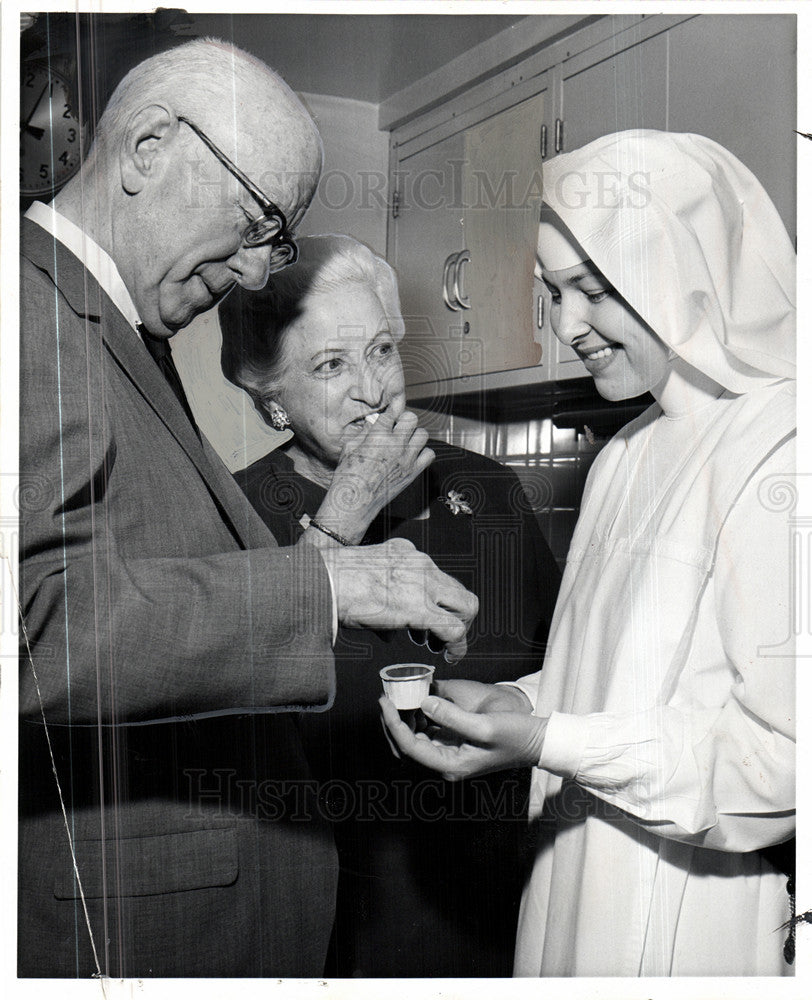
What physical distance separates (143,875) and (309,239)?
86cm

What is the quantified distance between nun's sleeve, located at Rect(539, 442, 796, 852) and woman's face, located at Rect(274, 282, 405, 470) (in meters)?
0.48

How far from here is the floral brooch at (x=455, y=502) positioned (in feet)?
3.95

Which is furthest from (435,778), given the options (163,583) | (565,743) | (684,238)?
(684,238)

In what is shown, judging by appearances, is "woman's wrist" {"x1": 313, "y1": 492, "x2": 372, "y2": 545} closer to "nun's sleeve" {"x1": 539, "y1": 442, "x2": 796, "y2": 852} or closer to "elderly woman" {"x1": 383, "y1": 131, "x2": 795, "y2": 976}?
"elderly woman" {"x1": 383, "y1": 131, "x2": 795, "y2": 976}

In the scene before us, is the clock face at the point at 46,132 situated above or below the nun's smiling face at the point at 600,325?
above

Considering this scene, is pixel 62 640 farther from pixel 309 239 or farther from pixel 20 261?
pixel 309 239

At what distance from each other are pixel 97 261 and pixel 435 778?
812 millimetres

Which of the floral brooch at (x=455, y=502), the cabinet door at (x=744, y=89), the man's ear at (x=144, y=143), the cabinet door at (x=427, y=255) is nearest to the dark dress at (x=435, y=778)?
the floral brooch at (x=455, y=502)

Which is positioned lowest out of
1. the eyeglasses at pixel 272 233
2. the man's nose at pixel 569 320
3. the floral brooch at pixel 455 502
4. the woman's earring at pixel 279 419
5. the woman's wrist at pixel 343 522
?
the woman's wrist at pixel 343 522

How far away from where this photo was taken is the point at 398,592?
46.9 inches

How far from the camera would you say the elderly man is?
1158 mm

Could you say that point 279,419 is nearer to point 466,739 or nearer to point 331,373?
point 331,373

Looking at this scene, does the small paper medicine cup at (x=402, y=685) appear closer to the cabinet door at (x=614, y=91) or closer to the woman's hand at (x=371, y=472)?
the woman's hand at (x=371, y=472)

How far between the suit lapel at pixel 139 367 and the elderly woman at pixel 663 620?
1.12ft
